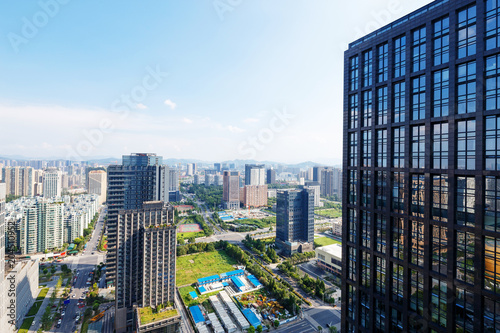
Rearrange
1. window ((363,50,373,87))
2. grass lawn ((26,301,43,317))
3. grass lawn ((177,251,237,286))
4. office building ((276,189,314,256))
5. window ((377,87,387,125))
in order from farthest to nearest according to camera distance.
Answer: office building ((276,189,314,256)) → grass lawn ((177,251,237,286)) → grass lawn ((26,301,43,317)) → window ((363,50,373,87)) → window ((377,87,387,125))

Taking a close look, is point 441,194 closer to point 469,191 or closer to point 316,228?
point 469,191

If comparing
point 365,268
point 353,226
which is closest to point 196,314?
point 365,268

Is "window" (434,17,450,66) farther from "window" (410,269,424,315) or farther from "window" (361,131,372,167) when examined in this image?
"window" (410,269,424,315)

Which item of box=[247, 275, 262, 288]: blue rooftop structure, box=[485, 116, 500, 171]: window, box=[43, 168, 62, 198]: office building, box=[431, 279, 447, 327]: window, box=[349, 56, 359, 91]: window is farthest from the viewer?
box=[43, 168, 62, 198]: office building

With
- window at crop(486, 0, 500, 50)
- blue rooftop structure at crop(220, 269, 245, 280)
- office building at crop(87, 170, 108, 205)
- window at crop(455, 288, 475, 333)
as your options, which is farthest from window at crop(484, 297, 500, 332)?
office building at crop(87, 170, 108, 205)

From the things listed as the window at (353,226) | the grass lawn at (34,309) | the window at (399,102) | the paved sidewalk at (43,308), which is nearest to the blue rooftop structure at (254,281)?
the window at (353,226)

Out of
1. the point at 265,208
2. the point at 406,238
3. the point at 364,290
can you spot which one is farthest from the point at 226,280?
the point at 265,208
